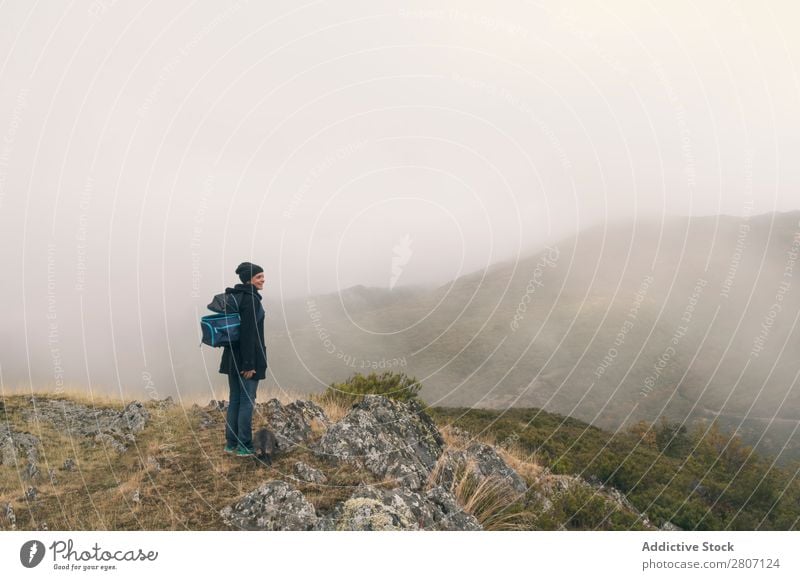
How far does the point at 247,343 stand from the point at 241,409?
4.38 feet

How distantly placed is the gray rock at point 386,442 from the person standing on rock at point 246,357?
157cm

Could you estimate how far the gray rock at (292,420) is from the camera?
1016 centimetres

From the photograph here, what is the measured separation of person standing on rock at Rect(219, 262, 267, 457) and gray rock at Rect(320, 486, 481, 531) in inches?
107

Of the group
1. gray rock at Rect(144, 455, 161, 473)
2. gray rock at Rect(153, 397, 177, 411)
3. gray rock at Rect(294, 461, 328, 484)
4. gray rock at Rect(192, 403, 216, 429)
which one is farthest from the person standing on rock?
gray rock at Rect(153, 397, 177, 411)

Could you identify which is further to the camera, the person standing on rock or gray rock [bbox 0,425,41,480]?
gray rock [bbox 0,425,41,480]

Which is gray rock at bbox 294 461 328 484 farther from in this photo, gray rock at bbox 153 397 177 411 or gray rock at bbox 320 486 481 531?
gray rock at bbox 153 397 177 411

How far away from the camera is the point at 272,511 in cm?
744

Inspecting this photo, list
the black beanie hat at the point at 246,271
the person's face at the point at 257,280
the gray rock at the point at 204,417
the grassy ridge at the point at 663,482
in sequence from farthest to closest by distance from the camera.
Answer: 1. the grassy ridge at the point at 663,482
2. the gray rock at the point at 204,417
3. the person's face at the point at 257,280
4. the black beanie hat at the point at 246,271

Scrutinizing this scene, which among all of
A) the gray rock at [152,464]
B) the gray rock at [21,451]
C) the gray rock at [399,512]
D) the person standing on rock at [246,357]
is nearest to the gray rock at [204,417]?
the gray rock at [152,464]

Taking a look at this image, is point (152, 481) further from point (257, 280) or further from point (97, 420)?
point (97, 420)

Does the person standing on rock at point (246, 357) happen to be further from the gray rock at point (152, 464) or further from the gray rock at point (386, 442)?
the gray rock at point (386, 442)

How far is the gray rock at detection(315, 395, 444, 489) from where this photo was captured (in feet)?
30.3

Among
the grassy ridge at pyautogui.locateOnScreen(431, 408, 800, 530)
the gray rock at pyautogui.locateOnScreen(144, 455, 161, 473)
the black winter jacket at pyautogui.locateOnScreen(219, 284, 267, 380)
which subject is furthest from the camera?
the grassy ridge at pyautogui.locateOnScreen(431, 408, 800, 530)
